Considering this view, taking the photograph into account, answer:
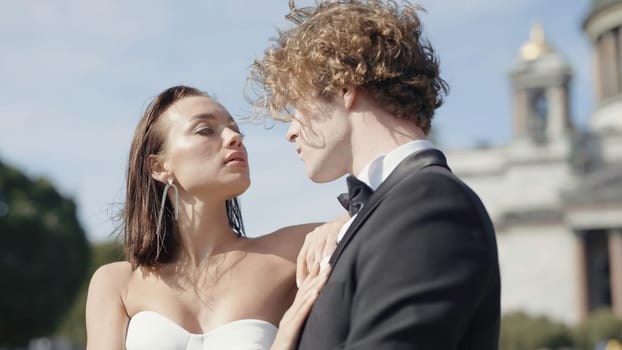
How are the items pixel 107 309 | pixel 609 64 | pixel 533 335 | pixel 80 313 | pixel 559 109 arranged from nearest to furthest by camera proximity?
pixel 107 309
pixel 533 335
pixel 559 109
pixel 609 64
pixel 80 313

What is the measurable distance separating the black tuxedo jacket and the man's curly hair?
276 millimetres

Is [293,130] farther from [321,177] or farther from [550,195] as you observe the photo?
[550,195]

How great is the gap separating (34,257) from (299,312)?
3727 cm

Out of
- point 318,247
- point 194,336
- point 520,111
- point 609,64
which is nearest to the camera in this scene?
point 318,247

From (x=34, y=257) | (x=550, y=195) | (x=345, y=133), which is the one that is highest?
(x=345, y=133)

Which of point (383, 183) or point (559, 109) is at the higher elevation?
point (383, 183)

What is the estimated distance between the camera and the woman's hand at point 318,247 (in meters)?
3.13

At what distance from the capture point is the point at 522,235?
159 feet

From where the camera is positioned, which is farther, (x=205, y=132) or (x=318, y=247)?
(x=205, y=132)

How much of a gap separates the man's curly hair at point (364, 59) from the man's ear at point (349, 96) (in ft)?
0.07

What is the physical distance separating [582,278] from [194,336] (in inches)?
1746

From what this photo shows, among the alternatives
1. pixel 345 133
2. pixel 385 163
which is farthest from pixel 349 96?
pixel 385 163

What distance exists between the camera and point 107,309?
3.91m

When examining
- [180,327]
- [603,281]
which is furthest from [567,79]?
[180,327]
